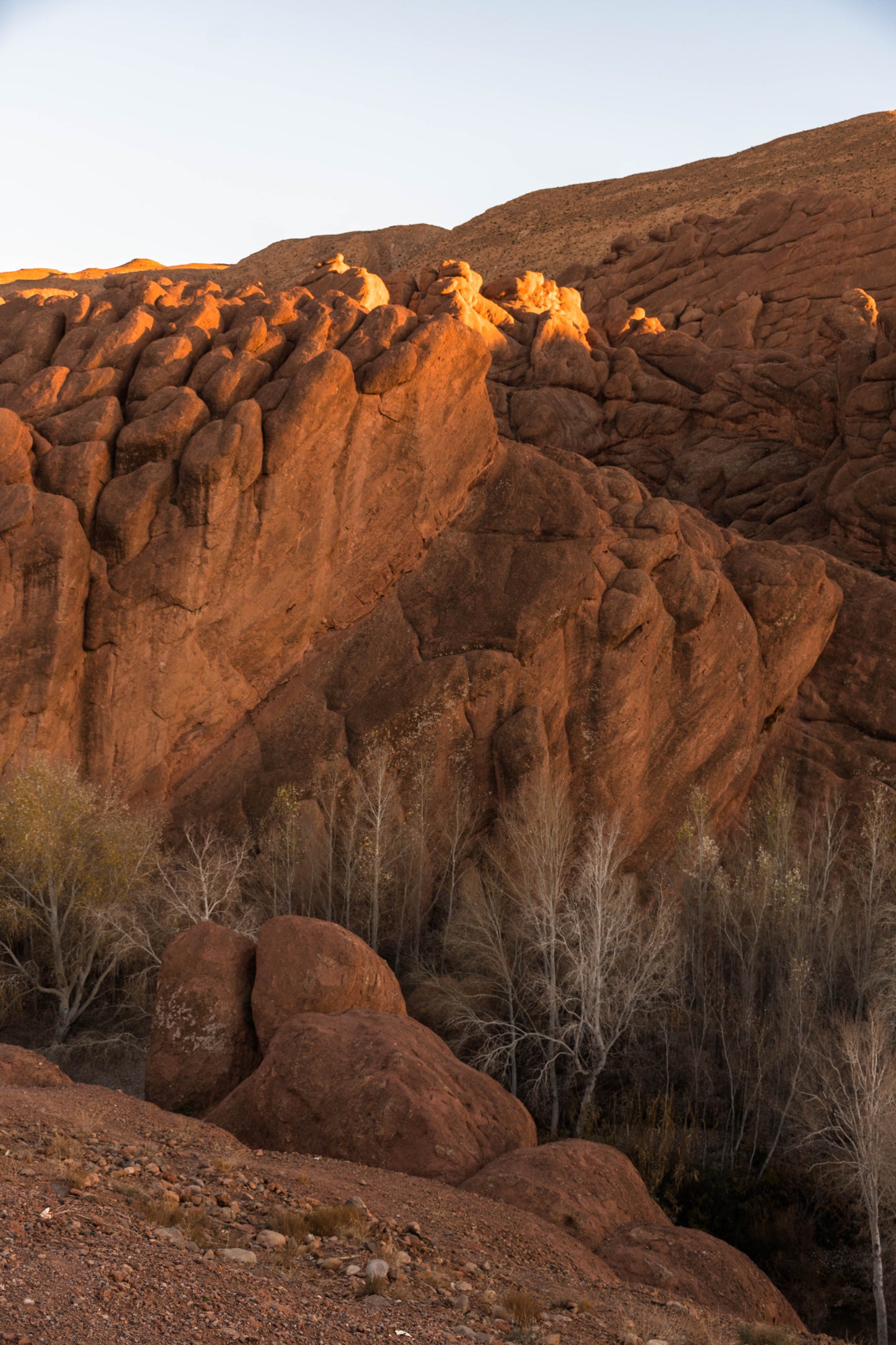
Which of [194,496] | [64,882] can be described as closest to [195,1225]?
[64,882]

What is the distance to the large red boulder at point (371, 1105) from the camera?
19375 millimetres

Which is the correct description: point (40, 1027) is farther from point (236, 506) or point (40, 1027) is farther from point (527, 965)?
point (236, 506)

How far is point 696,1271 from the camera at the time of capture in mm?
17438

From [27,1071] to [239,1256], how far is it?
1059 cm

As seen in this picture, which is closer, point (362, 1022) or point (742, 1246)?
Result: point (362, 1022)

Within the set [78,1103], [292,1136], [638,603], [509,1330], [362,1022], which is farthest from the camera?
[638,603]

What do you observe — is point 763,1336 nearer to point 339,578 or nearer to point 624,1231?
point 624,1231

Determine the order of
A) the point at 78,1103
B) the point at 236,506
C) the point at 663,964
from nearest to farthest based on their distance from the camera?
the point at 78,1103 < the point at 663,964 < the point at 236,506

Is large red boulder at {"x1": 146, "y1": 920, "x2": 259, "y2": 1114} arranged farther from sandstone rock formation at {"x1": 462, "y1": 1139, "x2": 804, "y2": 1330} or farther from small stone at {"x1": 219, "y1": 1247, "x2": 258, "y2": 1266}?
small stone at {"x1": 219, "y1": 1247, "x2": 258, "y2": 1266}

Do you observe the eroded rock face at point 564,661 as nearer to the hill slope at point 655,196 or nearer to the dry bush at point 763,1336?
the dry bush at point 763,1336

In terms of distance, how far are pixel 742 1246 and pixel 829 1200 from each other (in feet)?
10.1

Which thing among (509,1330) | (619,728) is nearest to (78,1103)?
(509,1330)

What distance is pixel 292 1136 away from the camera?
19.8 metres

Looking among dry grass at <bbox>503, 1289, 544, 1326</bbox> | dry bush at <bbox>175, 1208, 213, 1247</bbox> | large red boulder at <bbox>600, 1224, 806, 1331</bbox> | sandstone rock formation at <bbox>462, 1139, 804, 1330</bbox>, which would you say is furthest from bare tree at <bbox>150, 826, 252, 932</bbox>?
dry grass at <bbox>503, 1289, 544, 1326</bbox>
